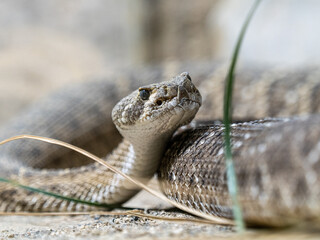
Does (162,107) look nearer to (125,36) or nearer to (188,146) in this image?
(188,146)

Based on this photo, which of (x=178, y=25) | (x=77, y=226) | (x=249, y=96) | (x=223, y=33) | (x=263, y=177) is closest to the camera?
(x=263, y=177)

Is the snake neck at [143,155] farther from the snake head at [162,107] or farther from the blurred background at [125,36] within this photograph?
the blurred background at [125,36]

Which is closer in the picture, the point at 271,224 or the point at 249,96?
the point at 271,224

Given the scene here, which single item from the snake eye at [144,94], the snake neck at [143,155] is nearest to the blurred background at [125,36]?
the snake neck at [143,155]

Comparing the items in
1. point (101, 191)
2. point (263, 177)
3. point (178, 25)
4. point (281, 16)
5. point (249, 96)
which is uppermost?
point (178, 25)

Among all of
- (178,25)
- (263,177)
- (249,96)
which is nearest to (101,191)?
(263,177)

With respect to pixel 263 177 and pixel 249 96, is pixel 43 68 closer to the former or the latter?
pixel 249 96
